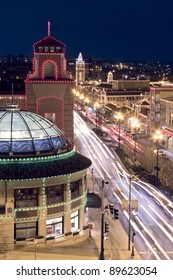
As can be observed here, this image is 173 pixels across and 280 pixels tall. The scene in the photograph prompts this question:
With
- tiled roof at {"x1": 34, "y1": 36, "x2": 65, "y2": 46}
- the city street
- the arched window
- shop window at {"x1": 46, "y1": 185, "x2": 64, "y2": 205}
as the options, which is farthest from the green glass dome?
tiled roof at {"x1": 34, "y1": 36, "x2": 65, "y2": 46}

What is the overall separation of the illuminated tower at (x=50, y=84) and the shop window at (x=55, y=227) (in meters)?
33.5

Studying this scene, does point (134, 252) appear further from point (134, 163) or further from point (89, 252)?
point (134, 163)

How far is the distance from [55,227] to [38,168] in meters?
5.03

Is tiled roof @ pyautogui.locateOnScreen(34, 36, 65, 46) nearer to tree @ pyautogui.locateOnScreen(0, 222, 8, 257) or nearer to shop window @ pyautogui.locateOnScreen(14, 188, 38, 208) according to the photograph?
shop window @ pyautogui.locateOnScreen(14, 188, 38, 208)

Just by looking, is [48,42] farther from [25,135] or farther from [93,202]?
[25,135]

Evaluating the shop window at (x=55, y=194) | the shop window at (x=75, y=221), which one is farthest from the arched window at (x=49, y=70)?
the shop window at (x=55, y=194)

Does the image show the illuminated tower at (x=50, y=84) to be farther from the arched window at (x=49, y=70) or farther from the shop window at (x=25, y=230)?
the shop window at (x=25, y=230)

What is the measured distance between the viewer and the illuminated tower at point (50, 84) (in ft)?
233

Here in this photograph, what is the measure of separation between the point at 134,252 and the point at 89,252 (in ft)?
11.9

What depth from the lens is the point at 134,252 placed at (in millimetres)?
39094

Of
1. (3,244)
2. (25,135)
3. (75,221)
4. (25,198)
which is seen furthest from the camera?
(75,221)

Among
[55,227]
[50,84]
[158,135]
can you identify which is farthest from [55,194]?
[158,135]

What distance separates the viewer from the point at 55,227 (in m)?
40.0
